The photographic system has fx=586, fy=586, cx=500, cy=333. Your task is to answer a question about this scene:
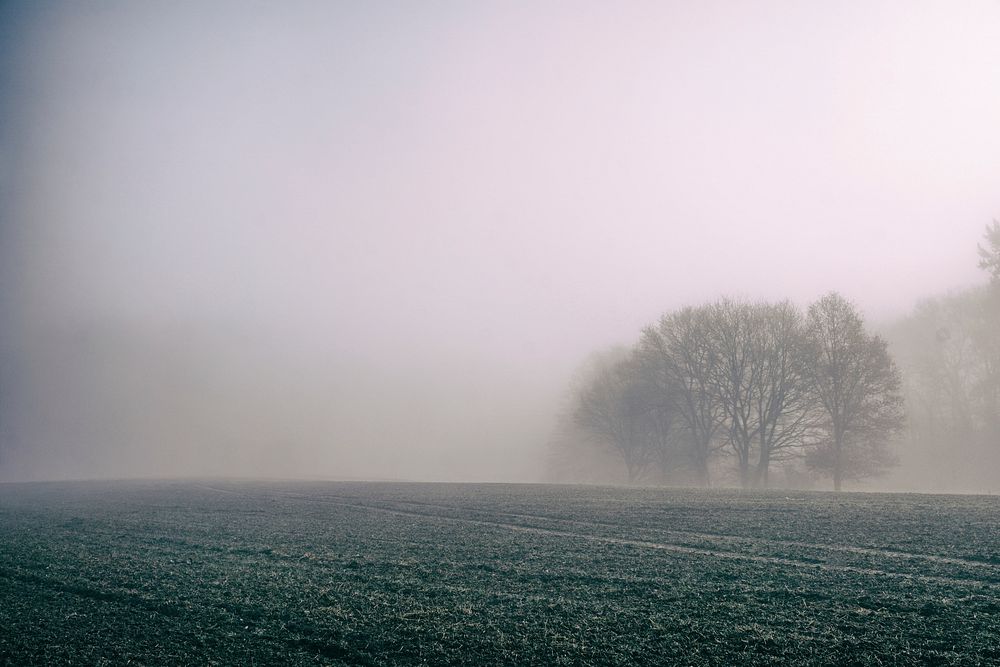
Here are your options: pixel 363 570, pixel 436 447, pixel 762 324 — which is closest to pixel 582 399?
pixel 762 324

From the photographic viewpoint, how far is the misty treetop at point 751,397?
3919cm

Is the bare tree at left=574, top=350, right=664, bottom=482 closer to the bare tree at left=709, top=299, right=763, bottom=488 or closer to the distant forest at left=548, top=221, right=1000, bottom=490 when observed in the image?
the distant forest at left=548, top=221, right=1000, bottom=490

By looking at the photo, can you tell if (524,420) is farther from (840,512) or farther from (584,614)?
(584,614)

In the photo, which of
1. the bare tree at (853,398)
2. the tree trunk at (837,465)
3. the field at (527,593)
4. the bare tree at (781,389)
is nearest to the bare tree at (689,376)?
the bare tree at (781,389)

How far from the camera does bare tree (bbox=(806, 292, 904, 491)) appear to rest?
3866 cm

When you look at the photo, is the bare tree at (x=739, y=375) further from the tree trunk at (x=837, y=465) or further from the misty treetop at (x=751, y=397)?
the tree trunk at (x=837, y=465)

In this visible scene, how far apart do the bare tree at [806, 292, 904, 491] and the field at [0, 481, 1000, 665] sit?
25.7m

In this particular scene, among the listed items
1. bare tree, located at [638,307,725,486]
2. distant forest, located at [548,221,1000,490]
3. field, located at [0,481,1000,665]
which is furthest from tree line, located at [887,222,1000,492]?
field, located at [0,481,1000,665]

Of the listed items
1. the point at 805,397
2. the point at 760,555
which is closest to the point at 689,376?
the point at 805,397

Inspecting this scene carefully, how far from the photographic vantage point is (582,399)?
55.0m

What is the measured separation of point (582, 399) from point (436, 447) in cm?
5892

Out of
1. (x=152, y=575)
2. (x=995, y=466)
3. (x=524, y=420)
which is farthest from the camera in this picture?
(x=524, y=420)

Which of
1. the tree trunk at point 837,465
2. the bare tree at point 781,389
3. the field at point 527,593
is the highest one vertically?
the bare tree at point 781,389

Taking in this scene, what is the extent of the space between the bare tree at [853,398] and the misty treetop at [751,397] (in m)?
0.07
